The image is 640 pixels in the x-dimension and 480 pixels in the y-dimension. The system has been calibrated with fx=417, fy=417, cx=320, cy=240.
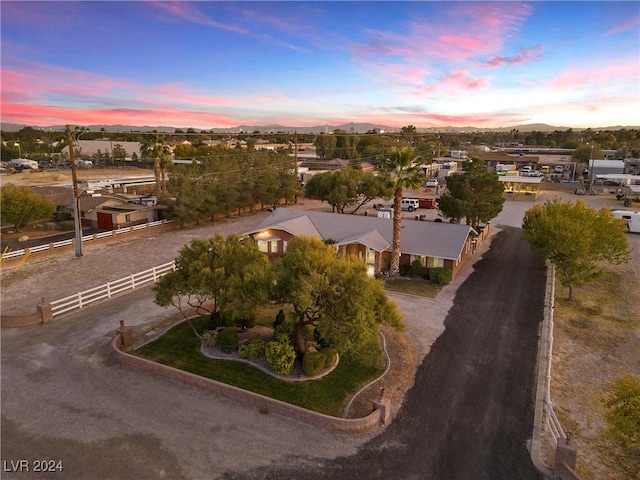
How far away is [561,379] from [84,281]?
107ft

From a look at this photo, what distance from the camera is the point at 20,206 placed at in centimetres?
4562

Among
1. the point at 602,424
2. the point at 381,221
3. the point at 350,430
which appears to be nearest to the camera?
the point at 350,430

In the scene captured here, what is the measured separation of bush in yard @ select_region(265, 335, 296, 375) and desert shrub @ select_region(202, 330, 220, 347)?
350 centimetres

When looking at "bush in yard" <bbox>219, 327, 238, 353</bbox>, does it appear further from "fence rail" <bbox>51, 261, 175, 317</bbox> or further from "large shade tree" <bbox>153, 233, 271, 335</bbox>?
"fence rail" <bbox>51, 261, 175, 317</bbox>

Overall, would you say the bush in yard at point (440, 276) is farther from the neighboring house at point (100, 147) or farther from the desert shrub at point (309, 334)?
the neighboring house at point (100, 147)

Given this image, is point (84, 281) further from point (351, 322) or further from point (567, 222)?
point (567, 222)

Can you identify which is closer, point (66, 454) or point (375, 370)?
point (66, 454)

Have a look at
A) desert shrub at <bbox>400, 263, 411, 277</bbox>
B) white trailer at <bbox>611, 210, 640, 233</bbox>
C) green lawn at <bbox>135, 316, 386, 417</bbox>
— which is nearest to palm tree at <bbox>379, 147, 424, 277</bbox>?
desert shrub at <bbox>400, 263, 411, 277</bbox>

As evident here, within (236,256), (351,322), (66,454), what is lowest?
(66,454)

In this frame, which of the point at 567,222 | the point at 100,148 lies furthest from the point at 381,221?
the point at 100,148

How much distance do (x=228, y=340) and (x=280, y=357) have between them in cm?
343

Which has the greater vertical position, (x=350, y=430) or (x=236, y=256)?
(x=236, y=256)

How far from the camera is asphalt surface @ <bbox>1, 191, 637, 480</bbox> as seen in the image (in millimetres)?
14242

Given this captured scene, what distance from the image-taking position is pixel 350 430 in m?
15.8
